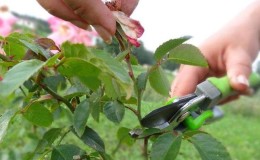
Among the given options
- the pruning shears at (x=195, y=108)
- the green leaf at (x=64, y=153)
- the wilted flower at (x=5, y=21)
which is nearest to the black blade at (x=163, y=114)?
the pruning shears at (x=195, y=108)

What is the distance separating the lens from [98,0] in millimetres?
620

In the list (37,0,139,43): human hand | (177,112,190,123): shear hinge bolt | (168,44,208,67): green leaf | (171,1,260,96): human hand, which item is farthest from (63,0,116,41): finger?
(171,1,260,96): human hand

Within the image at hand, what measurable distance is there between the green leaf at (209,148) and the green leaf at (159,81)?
0.08 meters

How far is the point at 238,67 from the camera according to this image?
899mm

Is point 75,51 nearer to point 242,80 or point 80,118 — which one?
point 80,118

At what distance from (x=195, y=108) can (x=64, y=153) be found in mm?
212

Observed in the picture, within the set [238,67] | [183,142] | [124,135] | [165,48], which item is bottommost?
[183,142]

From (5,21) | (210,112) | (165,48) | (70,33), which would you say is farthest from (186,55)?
(5,21)

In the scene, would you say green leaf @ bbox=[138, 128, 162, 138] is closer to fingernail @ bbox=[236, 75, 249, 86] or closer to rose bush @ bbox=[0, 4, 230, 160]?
rose bush @ bbox=[0, 4, 230, 160]

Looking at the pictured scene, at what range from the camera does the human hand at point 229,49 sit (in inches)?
37.9

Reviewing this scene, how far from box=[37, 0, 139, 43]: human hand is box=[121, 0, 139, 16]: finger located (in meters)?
0.01

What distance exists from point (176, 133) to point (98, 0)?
0.69 feet

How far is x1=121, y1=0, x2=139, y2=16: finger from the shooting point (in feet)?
2.33

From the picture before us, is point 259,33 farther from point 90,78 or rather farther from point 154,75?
point 90,78
